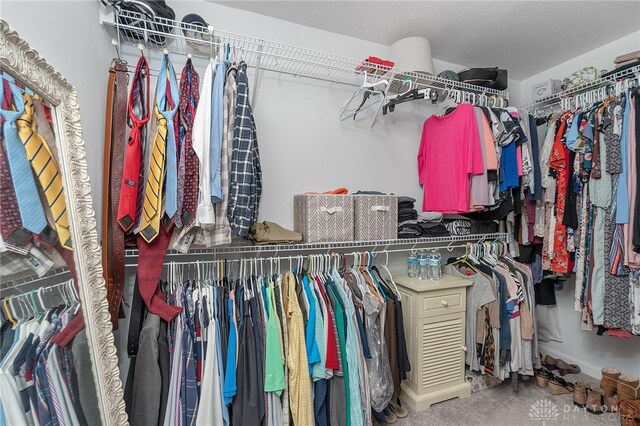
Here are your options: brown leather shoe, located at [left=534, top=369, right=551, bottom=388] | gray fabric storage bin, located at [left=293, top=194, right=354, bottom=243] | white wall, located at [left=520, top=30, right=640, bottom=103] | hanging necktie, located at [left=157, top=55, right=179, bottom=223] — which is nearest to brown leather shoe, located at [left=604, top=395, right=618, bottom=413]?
brown leather shoe, located at [left=534, top=369, right=551, bottom=388]

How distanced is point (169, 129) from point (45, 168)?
525 millimetres

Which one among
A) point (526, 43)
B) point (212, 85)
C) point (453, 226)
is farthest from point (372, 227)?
point (526, 43)

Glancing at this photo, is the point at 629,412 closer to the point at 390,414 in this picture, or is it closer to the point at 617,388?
the point at 617,388

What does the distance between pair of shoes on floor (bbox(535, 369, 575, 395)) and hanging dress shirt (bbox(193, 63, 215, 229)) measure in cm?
239

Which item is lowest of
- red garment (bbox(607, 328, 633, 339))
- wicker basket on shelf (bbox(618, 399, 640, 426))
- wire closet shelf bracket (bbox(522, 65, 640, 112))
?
wicker basket on shelf (bbox(618, 399, 640, 426))

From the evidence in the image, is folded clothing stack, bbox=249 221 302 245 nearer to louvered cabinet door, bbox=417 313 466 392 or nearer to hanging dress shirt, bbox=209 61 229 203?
hanging dress shirt, bbox=209 61 229 203

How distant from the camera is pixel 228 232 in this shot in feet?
4.36

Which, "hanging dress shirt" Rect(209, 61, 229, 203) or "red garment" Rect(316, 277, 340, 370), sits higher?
"hanging dress shirt" Rect(209, 61, 229, 203)

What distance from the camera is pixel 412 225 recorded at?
1.93 metres

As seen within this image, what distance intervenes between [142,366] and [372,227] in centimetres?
128

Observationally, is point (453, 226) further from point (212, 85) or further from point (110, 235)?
point (110, 235)

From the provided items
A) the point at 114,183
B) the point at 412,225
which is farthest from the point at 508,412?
the point at 114,183

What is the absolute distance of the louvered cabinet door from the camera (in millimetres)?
1768

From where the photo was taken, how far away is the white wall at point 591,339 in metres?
1.99
